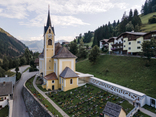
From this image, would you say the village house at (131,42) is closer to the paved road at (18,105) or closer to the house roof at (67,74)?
the house roof at (67,74)

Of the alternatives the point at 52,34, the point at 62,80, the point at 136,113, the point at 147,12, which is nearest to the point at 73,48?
the point at 52,34

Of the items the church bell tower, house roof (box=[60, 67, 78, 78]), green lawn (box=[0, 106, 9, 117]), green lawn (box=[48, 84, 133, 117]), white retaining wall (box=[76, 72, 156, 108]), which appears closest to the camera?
white retaining wall (box=[76, 72, 156, 108])

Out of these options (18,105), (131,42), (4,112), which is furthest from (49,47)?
(131,42)

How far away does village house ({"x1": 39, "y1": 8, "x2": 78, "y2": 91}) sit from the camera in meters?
28.2

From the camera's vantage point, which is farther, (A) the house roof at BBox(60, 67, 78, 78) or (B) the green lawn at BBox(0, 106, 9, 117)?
(A) the house roof at BBox(60, 67, 78, 78)

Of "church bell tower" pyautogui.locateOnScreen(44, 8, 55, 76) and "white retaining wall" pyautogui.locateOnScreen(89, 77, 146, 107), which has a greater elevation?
"church bell tower" pyautogui.locateOnScreen(44, 8, 55, 76)

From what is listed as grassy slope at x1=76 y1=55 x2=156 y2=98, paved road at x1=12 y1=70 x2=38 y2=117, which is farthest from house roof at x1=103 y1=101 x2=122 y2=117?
paved road at x1=12 y1=70 x2=38 y2=117

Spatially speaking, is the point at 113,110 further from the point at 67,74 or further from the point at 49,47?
the point at 49,47

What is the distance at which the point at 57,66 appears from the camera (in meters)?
31.0

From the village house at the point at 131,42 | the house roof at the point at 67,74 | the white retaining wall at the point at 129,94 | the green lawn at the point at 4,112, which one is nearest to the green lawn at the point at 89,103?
the white retaining wall at the point at 129,94

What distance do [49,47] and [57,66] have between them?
262 inches

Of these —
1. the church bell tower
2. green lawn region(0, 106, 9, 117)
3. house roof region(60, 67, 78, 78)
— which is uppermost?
the church bell tower

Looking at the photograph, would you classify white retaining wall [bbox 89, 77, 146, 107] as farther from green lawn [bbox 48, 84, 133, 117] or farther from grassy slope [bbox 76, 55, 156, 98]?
grassy slope [bbox 76, 55, 156, 98]

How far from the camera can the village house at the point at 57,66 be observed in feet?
92.4
